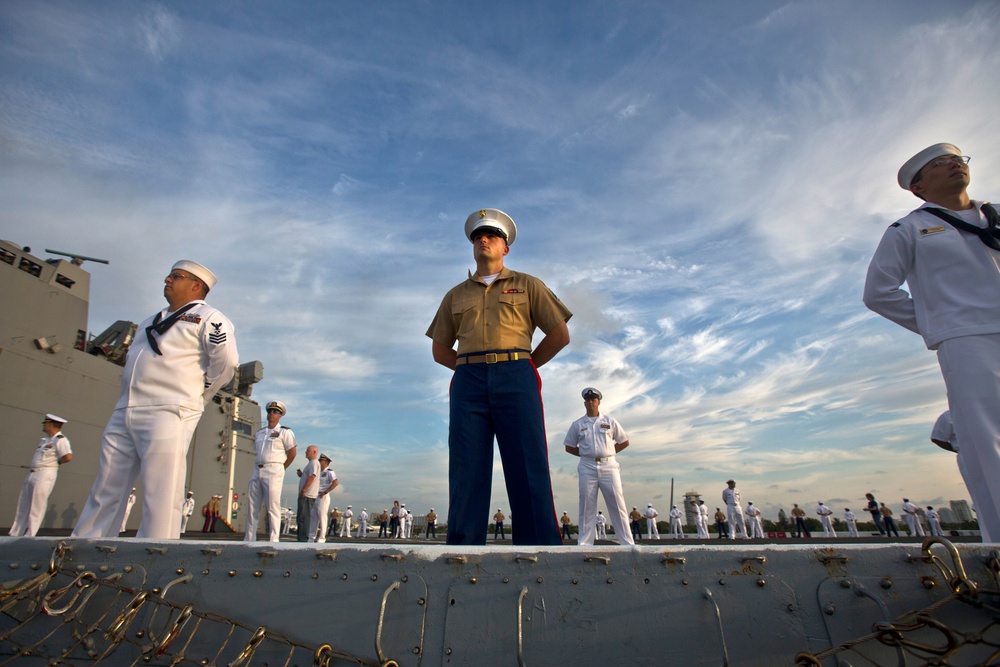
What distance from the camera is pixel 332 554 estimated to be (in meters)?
1.28

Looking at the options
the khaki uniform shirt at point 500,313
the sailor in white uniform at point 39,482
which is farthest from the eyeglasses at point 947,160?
the sailor in white uniform at point 39,482

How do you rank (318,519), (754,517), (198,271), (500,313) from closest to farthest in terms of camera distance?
1. (500,313)
2. (198,271)
3. (318,519)
4. (754,517)

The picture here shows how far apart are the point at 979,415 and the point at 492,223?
2.28 meters

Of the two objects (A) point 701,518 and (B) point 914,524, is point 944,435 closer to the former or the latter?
(B) point 914,524

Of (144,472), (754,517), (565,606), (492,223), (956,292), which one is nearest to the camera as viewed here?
(565,606)

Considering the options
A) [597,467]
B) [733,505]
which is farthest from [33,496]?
[733,505]

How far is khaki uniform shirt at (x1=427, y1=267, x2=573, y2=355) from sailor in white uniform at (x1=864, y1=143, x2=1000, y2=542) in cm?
160

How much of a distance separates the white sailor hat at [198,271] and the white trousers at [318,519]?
6418 mm

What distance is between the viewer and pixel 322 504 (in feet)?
31.9

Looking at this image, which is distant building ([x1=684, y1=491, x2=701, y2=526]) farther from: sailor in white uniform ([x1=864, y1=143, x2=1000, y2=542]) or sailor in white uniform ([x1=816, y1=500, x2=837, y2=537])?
sailor in white uniform ([x1=864, y1=143, x2=1000, y2=542])

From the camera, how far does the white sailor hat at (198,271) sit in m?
3.13

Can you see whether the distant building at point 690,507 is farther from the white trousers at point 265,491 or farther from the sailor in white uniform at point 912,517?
the white trousers at point 265,491

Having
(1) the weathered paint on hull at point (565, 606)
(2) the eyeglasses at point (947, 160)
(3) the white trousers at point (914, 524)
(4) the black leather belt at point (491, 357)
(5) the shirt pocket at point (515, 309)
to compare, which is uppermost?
(2) the eyeglasses at point (947, 160)

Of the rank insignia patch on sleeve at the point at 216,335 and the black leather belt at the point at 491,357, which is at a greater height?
the rank insignia patch on sleeve at the point at 216,335
